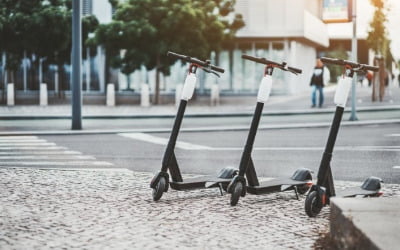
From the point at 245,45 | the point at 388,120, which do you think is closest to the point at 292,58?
the point at 245,45

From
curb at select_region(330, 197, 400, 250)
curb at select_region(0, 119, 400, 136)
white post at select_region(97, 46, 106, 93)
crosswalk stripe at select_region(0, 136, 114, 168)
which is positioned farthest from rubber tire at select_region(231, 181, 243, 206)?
white post at select_region(97, 46, 106, 93)

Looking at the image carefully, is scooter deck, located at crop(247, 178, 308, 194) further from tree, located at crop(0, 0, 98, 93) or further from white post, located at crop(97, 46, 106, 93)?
white post, located at crop(97, 46, 106, 93)

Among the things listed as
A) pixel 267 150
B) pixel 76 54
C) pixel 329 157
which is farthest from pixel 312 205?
pixel 76 54

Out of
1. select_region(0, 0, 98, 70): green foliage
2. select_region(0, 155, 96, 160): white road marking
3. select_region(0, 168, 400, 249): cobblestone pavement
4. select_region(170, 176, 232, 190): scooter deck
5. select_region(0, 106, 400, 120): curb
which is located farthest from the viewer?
select_region(0, 0, 98, 70): green foliage

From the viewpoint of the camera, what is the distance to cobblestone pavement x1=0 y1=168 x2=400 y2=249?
608cm

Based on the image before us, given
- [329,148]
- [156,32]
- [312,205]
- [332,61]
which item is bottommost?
[312,205]

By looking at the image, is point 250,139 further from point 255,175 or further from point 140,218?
point 140,218

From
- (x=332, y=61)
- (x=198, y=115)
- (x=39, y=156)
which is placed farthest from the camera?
(x=198, y=115)

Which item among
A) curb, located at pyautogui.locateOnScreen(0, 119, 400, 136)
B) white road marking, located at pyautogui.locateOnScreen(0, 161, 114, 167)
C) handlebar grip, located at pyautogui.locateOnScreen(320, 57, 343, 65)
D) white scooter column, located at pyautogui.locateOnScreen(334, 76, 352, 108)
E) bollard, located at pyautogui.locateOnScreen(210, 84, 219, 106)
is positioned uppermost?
handlebar grip, located at pyautogui.locateOnScreen(320, 57, 343, 65)

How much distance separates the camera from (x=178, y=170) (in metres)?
8.37

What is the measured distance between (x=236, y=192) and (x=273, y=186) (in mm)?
510

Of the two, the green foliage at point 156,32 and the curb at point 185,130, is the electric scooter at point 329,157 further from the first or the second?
the green foliage at point 156,32

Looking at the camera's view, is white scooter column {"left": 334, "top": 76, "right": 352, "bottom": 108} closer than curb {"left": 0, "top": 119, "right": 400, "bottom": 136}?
Yes

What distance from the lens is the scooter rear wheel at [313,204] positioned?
708cm
